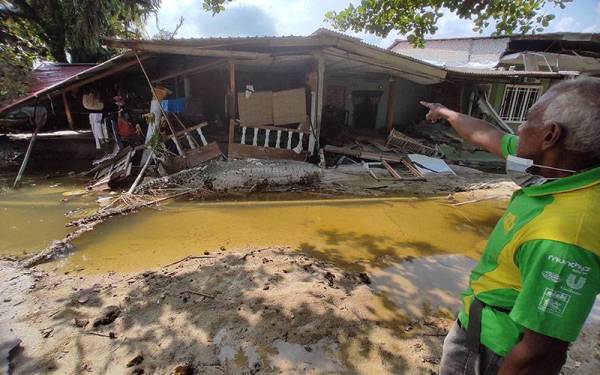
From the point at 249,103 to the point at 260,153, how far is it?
1.49 meters

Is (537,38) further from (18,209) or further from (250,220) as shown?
(18,209)

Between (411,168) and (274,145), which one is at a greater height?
(274,145)

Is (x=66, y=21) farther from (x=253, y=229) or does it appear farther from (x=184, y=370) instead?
(x=184, y=370)

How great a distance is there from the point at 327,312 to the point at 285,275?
0.79m

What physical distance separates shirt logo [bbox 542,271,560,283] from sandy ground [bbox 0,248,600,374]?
6.72ft

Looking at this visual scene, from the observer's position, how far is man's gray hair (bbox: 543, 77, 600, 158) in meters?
Result: 0.96

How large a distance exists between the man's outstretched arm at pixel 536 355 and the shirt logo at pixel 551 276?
7.2 inches

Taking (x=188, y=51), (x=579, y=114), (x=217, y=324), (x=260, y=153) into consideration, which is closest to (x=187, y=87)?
(x=188, y=51)

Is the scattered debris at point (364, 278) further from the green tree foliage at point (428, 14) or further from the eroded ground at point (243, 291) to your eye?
the green tree foliage at point (428, 14)

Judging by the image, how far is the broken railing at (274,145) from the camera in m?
8.82

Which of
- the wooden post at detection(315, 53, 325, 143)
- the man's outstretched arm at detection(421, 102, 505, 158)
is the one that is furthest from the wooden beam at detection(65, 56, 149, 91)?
the man's outstretched arm at detection(421, 102, 505, 158)

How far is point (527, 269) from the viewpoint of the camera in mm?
987

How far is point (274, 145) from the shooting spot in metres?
9.66

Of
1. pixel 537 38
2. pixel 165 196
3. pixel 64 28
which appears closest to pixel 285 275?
pixel 165 196
